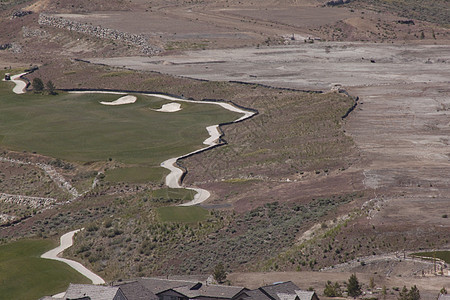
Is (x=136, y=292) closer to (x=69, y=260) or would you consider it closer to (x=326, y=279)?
(x=326, y=279)

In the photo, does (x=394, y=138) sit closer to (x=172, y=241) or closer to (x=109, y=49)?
(x=172, y=241)

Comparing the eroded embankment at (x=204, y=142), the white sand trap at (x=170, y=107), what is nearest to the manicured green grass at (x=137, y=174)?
the eroded embankment at (x=204, y=142)

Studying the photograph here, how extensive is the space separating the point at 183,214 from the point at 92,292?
2927 cm

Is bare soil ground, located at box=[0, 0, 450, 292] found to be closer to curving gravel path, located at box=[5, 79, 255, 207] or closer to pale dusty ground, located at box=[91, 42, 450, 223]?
pale dusty ground, located at box=[91, 42, 450, 223]

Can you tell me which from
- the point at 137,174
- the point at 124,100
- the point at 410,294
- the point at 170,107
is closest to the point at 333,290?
the point at 410,294

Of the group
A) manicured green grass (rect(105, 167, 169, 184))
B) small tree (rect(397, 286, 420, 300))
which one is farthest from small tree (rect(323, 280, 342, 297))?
manicured green grass (rect(105, 167, 169, 184))

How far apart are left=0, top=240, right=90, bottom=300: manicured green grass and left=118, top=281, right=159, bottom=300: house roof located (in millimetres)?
11562

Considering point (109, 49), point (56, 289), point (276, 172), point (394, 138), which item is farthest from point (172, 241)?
point (109, 49)

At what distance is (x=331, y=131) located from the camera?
10919cm

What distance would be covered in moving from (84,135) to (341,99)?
38.6 metres

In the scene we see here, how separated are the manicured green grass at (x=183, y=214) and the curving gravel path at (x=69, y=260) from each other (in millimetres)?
8399

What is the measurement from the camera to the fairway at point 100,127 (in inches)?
4154

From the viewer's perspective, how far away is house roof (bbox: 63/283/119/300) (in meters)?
46.1

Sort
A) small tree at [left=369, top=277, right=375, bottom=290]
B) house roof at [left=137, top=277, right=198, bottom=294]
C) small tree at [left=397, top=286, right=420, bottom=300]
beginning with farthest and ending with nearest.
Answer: small tree at [left=369, top=277, right=375, bottom=290], house roof at [left=137, top=277, right=198, bottom=294], small tree at [left=397, top=286, right=420, bottom=300]
